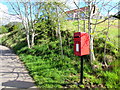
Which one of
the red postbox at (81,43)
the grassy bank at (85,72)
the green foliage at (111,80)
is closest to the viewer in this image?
the red postbox at (81,43)

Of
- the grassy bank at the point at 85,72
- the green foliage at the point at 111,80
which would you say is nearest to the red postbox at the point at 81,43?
the grassy bank at the point at 85,72

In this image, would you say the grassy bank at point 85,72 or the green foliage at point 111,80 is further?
the grassy bank at point 85,72

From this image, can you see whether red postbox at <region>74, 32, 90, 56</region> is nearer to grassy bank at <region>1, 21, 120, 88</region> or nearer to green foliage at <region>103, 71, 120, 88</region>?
grassy bank at <region>1, 21, 120, 88</region>

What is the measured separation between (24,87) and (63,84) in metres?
1.17

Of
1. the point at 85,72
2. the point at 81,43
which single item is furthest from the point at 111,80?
the point at 81,43

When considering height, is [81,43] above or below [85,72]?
above

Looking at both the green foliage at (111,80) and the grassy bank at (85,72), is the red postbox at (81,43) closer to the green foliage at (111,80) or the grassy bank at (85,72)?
the grassy bank at (85,72)

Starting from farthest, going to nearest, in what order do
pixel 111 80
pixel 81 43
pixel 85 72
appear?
pixel 85 72 → pixel 111 80 → pixel 81 43

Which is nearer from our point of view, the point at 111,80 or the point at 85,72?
the point at 111,80

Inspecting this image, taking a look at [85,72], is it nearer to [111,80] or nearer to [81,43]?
[111,80]

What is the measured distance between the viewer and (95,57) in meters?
4.29

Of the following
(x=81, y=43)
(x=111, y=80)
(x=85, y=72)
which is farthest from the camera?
(x=85, y=72)

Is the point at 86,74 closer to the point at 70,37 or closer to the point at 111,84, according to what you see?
the point at 111,84

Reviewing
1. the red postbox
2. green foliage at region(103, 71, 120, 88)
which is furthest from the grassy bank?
the red postbox
